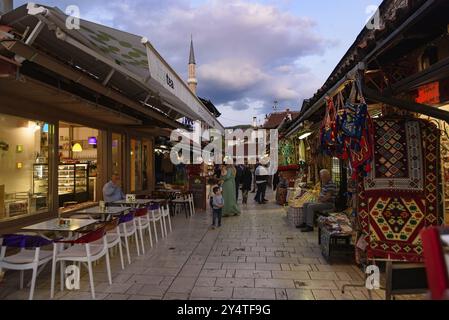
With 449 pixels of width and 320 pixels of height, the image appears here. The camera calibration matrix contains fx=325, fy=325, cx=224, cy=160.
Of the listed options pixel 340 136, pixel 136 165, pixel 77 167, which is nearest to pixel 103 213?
pixel 340 136

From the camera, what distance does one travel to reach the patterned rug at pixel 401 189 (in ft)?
12.9

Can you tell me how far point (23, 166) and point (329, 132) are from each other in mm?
5979

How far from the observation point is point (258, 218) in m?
9.48

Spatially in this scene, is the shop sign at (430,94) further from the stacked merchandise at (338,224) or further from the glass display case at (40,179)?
the glass display case at (40,179)

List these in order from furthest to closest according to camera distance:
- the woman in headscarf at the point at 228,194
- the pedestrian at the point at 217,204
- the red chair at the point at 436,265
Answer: the woman in headscarf at the point at 228,194, the pedestrian at the point at 217,204, the red chair at the point at 436,265

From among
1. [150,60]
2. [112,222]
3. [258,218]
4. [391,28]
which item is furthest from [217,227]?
[391,28]

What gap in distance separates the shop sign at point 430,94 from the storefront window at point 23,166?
6.80m

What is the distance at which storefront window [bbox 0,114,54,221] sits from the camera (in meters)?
6.05

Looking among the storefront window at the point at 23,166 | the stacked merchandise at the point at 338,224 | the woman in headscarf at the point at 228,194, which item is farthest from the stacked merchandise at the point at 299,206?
the storefront window at the point at 23,166

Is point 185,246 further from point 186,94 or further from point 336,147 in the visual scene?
point 336,147

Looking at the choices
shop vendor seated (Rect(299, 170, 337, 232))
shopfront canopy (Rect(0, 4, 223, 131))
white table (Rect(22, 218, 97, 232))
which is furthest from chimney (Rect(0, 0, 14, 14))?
shop vendor seated (Rect(299, 170, 337, 232))

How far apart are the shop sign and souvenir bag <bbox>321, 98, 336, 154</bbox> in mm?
1171

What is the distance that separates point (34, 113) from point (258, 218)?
6.23 m

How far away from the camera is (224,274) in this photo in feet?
15.1
